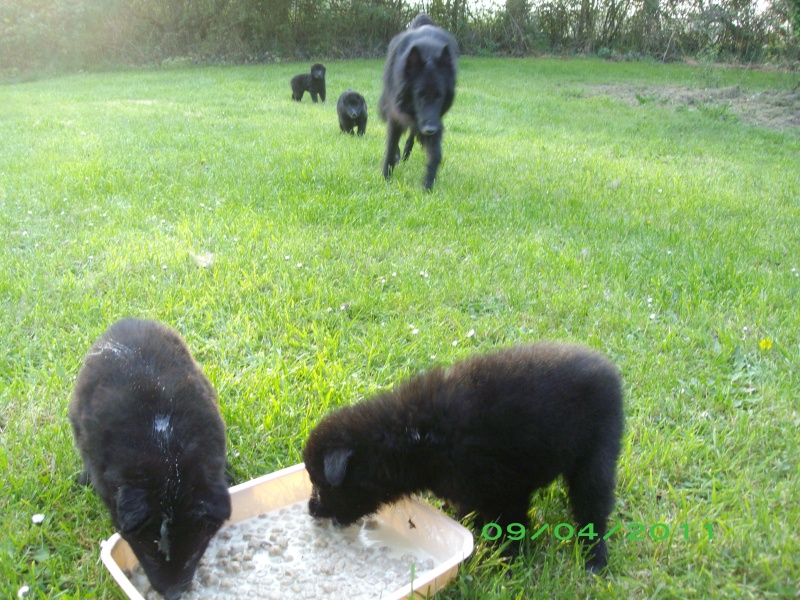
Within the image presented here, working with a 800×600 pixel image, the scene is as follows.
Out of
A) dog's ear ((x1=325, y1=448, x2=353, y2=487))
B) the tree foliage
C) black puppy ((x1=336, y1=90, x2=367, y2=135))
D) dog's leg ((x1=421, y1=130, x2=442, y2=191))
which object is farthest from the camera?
the tree foliage

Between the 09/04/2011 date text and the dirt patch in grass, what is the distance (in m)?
10.9

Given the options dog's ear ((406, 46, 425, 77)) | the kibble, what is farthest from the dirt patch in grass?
the kibble

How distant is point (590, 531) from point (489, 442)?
1.64 ft

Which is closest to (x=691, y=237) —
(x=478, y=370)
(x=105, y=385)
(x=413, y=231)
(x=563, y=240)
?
(x=563, y=240)

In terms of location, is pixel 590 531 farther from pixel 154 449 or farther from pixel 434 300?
pixel 434 300

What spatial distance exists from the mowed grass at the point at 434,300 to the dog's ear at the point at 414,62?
1110 millimetres

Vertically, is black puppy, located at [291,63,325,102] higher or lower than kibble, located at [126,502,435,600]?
higher

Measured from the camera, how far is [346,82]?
659 inches

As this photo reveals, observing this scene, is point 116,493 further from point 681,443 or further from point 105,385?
point 681,443

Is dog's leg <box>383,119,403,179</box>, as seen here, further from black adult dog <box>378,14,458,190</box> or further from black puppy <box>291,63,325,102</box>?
black puppy <box>291,63,325,102</box>

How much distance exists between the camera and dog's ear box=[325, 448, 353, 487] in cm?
241

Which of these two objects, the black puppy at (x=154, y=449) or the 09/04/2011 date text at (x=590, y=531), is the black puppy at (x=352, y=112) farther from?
the 09/04/2011 date text at (x=590, y=531)

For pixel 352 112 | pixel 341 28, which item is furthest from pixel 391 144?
pixel 341 28

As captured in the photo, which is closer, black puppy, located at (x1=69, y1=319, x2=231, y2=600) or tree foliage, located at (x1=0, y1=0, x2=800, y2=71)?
black puppy, located at (x1=69, y1=319, x2=231, y2=600)
